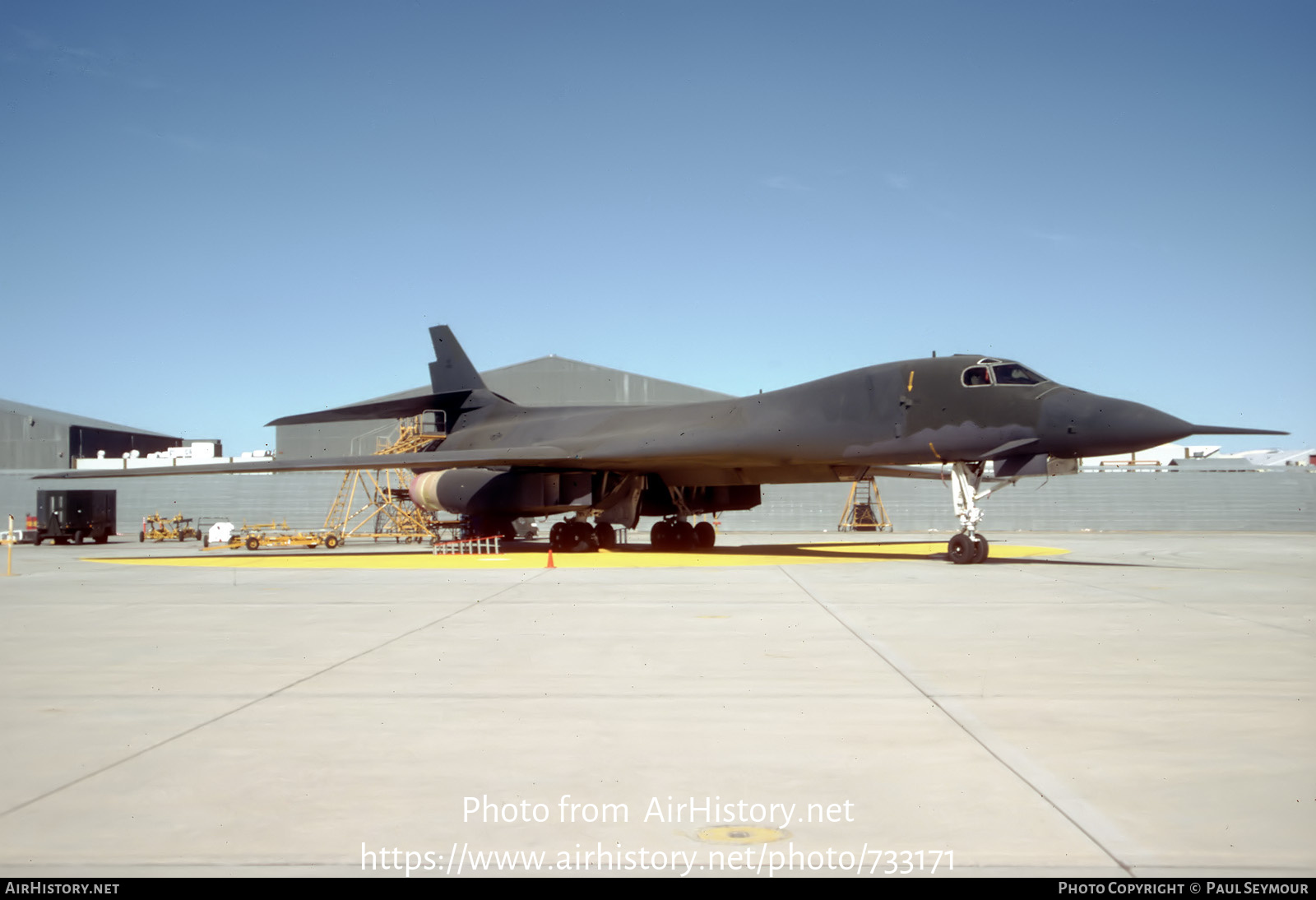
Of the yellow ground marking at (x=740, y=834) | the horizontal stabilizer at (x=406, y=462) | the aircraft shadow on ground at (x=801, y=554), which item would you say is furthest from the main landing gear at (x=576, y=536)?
the yellow ground marking at (x=740, y=834)

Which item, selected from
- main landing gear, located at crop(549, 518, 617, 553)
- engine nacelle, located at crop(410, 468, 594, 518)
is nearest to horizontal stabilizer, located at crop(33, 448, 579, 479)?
engine nacelle, located at crop(410, 468, 594, 518)

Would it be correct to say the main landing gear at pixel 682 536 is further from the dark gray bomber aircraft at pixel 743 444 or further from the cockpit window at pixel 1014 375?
the cockpit window at pixel 1014 375

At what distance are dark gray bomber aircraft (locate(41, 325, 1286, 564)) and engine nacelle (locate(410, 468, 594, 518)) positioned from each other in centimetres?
4

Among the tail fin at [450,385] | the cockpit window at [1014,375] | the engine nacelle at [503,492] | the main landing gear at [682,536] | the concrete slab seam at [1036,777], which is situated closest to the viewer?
the concrete slab seam at [1036,777]

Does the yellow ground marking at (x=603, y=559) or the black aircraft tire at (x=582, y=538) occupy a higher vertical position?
the black aircraft tire at (x=582, y=538)

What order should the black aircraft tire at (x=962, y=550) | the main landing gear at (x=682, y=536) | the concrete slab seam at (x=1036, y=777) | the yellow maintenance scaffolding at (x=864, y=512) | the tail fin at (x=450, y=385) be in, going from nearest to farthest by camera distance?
the concrete slab seam at (x=1036, y=777) → the black aircraft tire at (x=962, y=550) → the main landing gear at (x=682, y=536) → the tail fin at (x=450, y=385) → the yellow maintenance scaffolding at (x=864, y=512)

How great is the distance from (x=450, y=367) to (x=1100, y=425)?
58.9ft

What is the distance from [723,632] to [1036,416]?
9.19 meters

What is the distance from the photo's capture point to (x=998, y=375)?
52.5ft

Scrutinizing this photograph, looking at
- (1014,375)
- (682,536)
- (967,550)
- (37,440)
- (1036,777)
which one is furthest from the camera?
(37,440)

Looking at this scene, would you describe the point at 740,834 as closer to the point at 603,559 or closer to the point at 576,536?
the point at 603,559

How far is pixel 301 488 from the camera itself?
1606 inches

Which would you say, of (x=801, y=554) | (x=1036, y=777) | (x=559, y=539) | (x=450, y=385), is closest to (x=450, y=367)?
(x=450, y=385)

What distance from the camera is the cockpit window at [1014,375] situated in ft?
52.1
